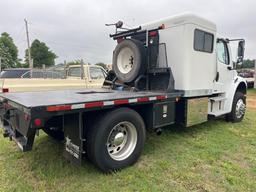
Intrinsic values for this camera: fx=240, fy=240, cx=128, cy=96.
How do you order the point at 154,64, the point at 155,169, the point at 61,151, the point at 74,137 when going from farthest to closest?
the point at 154,64, the point at 61,151, the point at 155,169, the point at 74,137

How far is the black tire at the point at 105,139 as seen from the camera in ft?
11.0

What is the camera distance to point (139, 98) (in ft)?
12.9

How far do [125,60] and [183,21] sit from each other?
1653mm

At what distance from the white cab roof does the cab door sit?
2.41 ft

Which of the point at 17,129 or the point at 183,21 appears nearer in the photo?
the point at 17,129

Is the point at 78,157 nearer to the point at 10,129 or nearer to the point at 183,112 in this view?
the point at 10,129

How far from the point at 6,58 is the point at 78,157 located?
47.9 metres

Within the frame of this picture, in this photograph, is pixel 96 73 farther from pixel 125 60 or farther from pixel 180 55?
pixel 180 55

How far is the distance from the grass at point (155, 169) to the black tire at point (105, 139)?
14 centimetres

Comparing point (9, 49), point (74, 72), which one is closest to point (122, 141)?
point (74, 72)

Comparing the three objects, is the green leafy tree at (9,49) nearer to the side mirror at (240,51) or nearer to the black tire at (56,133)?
the black tire at (56,133)

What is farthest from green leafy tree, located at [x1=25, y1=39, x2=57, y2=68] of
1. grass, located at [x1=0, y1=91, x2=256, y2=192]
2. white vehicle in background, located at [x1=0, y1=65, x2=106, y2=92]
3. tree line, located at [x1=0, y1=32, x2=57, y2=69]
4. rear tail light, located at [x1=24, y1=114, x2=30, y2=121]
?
rear tail light, located at [x1=24, y1=114, x2=30, y2=121]

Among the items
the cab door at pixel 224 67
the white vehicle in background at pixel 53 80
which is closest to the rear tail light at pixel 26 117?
the white vehicle in background at pixel 53 80

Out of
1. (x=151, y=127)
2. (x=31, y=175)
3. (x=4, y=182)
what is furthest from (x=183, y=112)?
(x=4, y=182)
